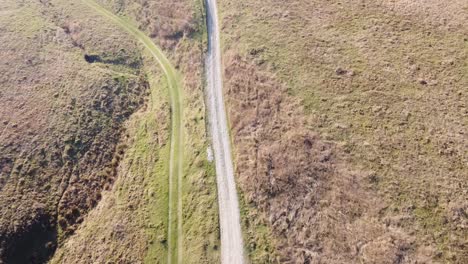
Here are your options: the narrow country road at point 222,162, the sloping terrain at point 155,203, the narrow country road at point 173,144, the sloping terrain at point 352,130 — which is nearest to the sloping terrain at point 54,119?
the sloping terrain at point 155,203

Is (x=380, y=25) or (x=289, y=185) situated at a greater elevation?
(x=380, y=25)

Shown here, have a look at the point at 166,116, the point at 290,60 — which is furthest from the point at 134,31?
the point at 290,60

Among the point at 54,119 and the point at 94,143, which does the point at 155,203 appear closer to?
the point at 94,143

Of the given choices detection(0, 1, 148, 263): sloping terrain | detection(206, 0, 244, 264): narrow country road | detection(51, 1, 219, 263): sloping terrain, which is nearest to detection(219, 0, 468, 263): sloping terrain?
detection(206, 0, 244, 264): narrow country road

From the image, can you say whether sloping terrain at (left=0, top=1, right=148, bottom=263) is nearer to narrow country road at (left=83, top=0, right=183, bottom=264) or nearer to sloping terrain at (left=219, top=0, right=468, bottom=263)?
narrow country road at (left=83, top=0, right=183, bottom=264)

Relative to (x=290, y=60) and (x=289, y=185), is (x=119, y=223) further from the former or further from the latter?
(x=290, y=60)

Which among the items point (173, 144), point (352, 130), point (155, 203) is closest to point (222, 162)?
point (173, 144)
